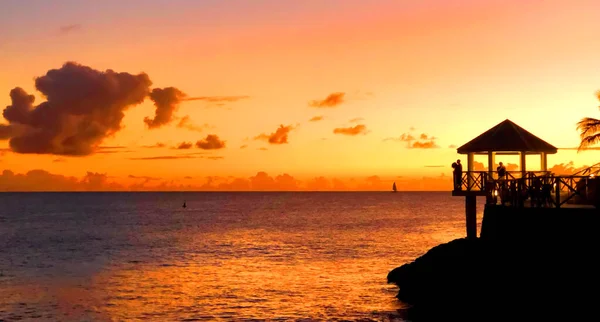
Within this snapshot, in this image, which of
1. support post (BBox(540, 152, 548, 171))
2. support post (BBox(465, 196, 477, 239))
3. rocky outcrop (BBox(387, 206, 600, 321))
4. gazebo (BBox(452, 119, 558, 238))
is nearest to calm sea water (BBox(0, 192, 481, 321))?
rocky outcrop (BBox(387, 206, 600, 321))

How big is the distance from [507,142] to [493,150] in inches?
33.0

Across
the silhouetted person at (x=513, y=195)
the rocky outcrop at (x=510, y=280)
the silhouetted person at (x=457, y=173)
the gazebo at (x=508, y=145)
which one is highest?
the gazebo at (x=508, y=145)

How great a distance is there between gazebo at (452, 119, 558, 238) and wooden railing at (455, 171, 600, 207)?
15.8 inches

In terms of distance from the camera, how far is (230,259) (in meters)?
55.2

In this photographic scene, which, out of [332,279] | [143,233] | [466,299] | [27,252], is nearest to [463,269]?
[466,299]

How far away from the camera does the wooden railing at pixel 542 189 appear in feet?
76.7

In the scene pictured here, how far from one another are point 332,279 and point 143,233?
51.4 meters

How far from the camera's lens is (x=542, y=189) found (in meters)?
24.8

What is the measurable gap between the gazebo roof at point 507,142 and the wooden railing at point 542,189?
1307mm

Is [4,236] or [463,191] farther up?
[463,191]

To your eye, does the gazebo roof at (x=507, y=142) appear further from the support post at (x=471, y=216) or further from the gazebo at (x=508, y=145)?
the support post at (x=471, y=216)

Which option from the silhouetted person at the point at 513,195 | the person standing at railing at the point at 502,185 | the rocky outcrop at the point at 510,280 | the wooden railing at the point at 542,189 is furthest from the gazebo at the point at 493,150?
the silhouetted person at the point at 513,195

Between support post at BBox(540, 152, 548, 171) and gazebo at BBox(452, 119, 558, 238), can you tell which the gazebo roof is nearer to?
gazebo at BBox(452, 119, 558, 238)

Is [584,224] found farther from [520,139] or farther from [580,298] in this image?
[520,139]
